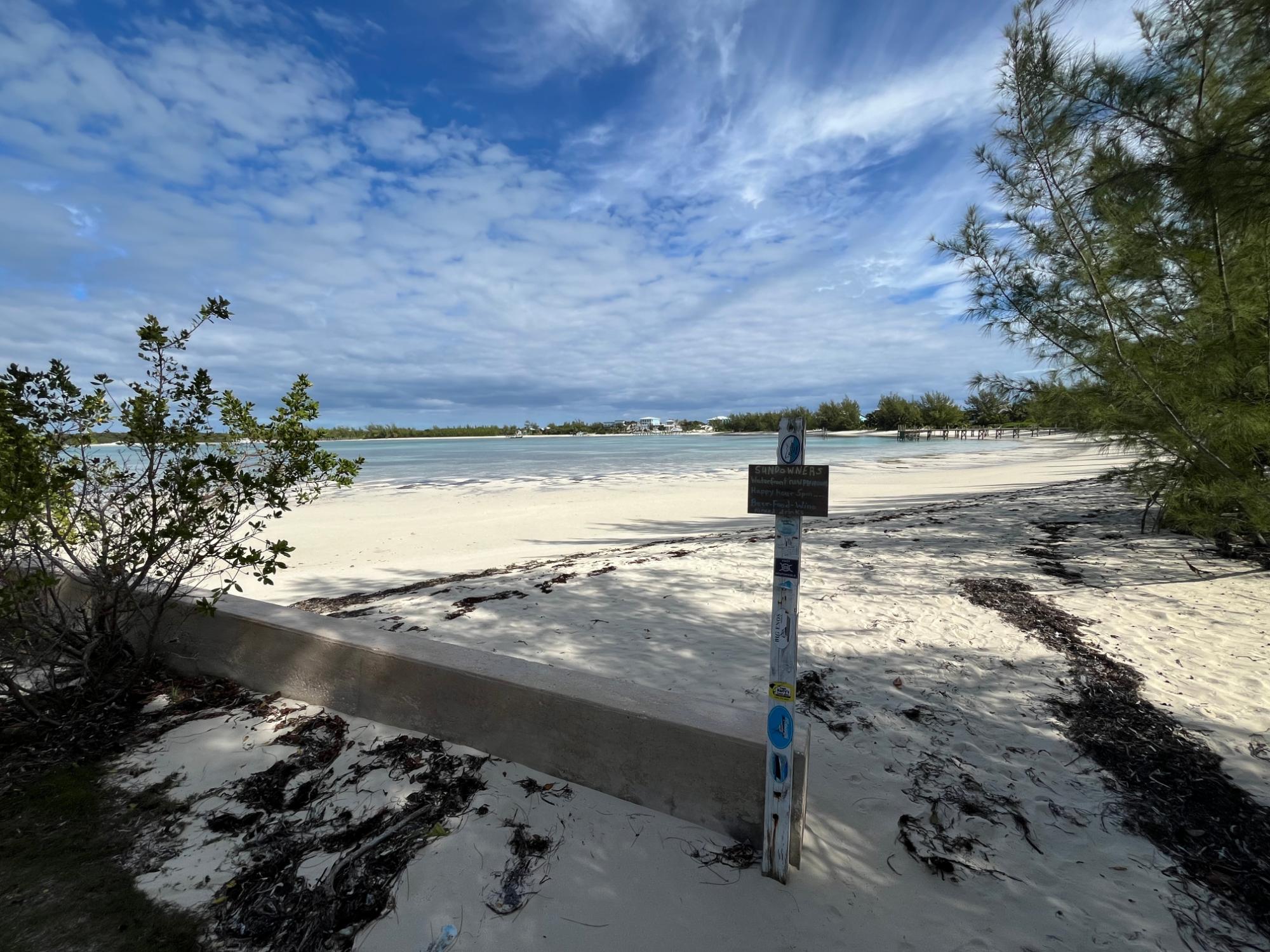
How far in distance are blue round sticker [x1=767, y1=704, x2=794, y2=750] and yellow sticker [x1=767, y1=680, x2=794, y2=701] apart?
0.03 meters

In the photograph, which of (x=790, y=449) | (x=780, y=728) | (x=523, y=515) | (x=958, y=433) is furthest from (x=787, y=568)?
(x=958, y=433)

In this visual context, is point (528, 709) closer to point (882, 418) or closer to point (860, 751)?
point (860, 751)

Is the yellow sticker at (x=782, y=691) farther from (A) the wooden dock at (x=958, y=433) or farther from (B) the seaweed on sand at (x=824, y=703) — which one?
(A) the wooden dock at (x=958, y=433)

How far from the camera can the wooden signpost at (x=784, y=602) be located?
1.98 metres

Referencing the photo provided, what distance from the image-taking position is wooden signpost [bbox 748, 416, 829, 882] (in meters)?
1.98

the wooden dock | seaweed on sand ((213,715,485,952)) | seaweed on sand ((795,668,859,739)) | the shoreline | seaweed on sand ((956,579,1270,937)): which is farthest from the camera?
the wooden dock

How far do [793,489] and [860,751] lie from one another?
1.98m

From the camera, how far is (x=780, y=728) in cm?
205

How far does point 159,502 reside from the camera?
368cm

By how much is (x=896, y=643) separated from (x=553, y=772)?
3.14 meters

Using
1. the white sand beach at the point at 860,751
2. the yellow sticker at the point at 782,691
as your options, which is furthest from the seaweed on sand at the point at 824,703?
the yellow sticker at the point at 782,691

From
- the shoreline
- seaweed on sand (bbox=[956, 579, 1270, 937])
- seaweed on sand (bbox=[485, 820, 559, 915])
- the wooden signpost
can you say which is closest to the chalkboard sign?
the wooden signpost

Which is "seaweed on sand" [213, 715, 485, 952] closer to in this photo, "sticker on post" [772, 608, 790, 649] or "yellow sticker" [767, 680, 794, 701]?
"yellow sticker" [767, 680, 794, 701]

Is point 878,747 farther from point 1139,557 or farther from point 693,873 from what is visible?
point 1139,557
